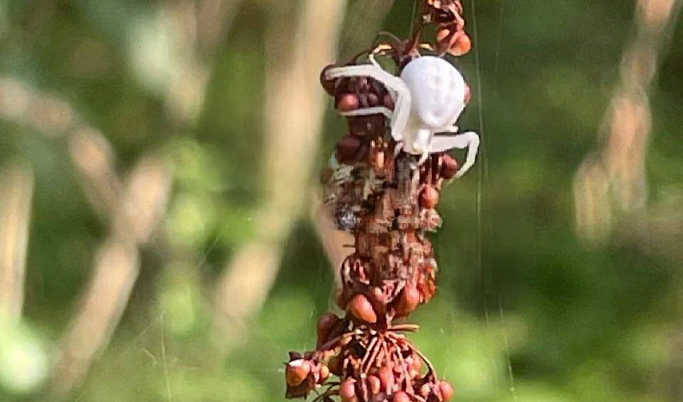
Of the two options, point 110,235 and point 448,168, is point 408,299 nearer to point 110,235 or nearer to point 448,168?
point 448,168

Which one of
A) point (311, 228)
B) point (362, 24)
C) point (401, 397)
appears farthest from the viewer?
point (311, 228)

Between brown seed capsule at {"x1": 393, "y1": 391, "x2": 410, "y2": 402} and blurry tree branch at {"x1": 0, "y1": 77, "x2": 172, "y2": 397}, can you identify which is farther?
blurry tree branch at {"x1": 0, "y1": 77, "x2": 172, "y2": 397}

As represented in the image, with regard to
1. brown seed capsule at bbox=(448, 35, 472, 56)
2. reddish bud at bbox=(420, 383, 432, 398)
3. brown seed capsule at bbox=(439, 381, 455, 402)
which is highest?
brown seed capsule at bbox=(448, 35, 472, 56)

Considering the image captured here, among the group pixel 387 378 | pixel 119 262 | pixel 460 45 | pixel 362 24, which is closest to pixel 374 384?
pixel 387 378

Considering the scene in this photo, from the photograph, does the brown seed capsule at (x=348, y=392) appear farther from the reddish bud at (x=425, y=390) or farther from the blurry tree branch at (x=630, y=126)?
the blurry tree branch at (x=630, y=126)

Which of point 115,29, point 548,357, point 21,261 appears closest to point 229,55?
point 115,29

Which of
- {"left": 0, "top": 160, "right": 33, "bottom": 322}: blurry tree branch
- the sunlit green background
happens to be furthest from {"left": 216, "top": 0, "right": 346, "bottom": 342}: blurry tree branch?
{"left": 0, "top": 160, "right": 33, "bottom": 322}: blurry tree branch

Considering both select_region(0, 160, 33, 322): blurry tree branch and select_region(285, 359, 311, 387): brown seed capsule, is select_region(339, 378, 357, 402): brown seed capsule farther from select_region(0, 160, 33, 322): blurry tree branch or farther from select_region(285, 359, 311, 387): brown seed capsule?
select_region(0, 160, 33, 322): blurry tree branch

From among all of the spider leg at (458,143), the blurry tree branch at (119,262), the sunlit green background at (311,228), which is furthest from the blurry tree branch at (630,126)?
the spider leg at (458,143)
